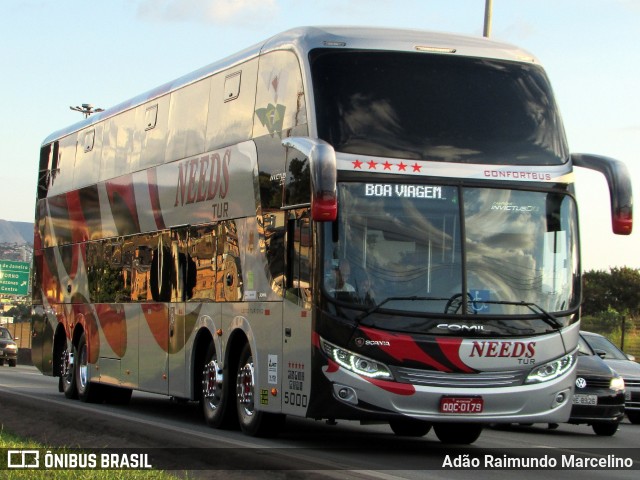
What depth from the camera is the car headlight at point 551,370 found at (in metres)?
13.5

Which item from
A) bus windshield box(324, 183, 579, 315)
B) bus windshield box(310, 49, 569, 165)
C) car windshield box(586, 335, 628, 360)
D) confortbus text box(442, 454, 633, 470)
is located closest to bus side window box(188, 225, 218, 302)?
bus windshield box(310, 49, 569, 165)

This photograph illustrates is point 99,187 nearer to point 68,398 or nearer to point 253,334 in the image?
point 68,398

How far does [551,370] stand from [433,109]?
2.92 meters

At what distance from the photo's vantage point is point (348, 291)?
43.4 ft

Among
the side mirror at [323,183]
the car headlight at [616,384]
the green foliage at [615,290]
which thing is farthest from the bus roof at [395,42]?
the green foliage at [615,290]

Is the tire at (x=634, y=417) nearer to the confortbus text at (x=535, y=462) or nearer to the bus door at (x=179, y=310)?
the confortbus text at (x=535, y=462)

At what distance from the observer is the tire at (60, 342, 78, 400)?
2348 centimetres

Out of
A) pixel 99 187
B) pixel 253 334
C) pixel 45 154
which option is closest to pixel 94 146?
pixel 99 187

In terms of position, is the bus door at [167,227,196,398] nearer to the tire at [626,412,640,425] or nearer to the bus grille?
the bus grille

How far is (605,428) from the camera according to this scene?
19672mm

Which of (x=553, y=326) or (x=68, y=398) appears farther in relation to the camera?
(x=68, y=398)

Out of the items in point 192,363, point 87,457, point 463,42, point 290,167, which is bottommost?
point 87,457

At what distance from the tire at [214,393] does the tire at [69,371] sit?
6741mm

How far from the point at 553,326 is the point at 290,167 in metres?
3.25
